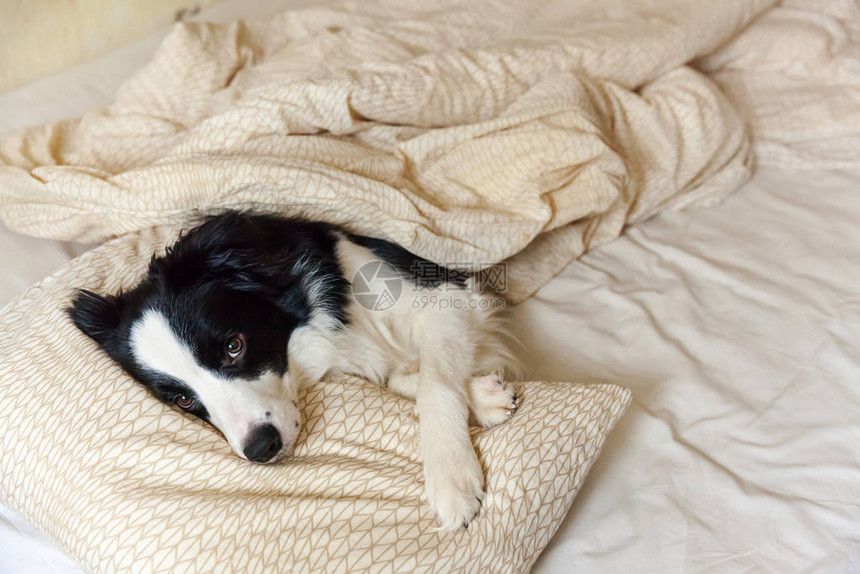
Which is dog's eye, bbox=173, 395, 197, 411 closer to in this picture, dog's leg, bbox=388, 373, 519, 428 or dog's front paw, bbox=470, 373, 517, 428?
dog's leg, bbox=388, 373, 519, 428

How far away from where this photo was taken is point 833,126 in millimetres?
2340

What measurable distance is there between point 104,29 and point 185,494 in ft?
7.61

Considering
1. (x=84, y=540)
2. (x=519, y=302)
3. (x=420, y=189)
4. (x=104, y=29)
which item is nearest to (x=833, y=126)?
(x=519, y=302)

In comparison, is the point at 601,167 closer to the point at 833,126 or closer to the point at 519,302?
the point at 519,302

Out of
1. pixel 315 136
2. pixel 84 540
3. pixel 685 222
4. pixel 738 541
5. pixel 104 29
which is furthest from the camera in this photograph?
pixel 104 29

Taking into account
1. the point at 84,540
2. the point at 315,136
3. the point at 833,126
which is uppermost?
the point at 315,136

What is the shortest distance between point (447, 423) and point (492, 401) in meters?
0.16

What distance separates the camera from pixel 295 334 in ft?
5.54

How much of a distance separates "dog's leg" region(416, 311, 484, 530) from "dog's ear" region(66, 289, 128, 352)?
2.49 feet

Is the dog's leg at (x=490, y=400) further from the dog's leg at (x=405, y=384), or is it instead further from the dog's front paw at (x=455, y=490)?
the dog's front paw at (x=455, y=490)
